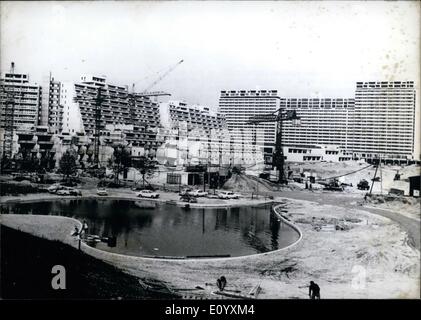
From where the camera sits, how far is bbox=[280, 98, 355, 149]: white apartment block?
328cm

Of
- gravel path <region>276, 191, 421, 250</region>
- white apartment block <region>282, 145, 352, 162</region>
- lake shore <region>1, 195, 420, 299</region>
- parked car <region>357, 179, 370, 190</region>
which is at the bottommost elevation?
lake shore <region>1, 195, 420, 299</region>

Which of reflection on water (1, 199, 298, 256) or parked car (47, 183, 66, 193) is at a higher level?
parked car (47, 183, 66, 193)

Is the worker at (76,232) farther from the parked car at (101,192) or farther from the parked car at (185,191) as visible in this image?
the parked car at (185,191)

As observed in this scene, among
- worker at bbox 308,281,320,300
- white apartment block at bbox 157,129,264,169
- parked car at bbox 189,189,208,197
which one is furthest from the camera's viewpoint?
parked car at bbox 189,189,208,197

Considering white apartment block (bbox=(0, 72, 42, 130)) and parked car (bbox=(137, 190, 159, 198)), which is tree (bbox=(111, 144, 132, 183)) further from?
white apartment block (bbox=(0, 72, 42, 130))

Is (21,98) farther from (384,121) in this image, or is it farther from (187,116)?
(384,121)

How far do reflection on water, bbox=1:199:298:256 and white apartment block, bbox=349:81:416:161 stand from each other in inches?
38.9

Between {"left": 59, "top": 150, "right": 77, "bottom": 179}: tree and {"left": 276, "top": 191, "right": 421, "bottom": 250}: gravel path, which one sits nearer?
{"left": 276, "top": 191, "right": 421, "bottom": 250}: gravel path

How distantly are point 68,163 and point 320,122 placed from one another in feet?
7.22

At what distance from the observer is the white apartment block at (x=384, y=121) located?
3.17 m

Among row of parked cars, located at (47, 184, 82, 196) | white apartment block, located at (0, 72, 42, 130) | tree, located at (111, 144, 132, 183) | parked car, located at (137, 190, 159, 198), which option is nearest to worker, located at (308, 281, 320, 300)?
parked car, located at (137, 190, 159, 198)

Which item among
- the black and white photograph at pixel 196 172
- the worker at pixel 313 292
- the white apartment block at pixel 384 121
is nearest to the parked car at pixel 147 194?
the black and white photograph at pixel 196 172

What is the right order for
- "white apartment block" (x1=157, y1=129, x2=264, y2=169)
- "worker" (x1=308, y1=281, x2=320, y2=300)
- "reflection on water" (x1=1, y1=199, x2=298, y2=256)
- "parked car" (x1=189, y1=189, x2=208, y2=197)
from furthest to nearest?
"parked car" (x1=189, y1=189, x2=208, y2=197)
"white apartment block" (x1=157, y1=129, x2=264, y2=169)
"reflection on water" (x1=1, y1=199, x2=298, y2=256)
"worker" (x1=308, y1=281, x2=320, y2=300)

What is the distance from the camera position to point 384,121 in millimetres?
3271
